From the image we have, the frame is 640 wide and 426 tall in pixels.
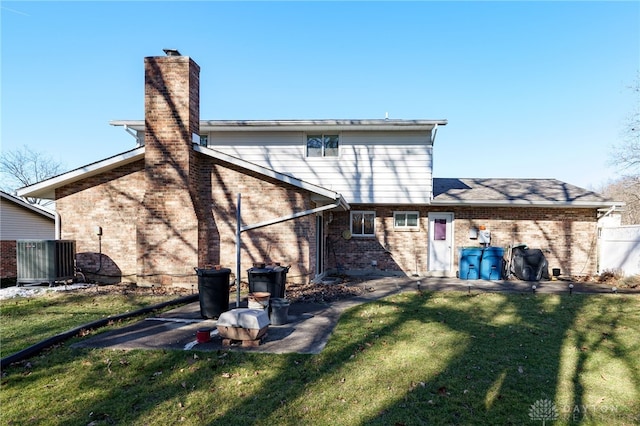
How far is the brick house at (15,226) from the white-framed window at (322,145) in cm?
990

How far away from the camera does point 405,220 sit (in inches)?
528

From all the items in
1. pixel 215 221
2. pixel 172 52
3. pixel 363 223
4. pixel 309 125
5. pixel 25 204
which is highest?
pixel 172 52

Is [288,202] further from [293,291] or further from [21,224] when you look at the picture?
[21,224]

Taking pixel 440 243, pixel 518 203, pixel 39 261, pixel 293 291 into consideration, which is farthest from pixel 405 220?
pixel 39 261

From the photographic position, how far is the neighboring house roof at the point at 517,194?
12.3m

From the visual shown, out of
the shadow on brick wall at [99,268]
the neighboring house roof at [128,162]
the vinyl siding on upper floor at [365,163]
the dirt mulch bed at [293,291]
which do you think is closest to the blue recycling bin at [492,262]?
the vinyl siding on upper floor at [365,163]

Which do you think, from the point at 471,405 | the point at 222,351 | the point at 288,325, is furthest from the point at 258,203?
the point at 471,405

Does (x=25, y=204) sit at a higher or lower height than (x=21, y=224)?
higher

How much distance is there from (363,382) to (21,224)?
642 inches

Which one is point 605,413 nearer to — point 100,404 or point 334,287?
point 100,404

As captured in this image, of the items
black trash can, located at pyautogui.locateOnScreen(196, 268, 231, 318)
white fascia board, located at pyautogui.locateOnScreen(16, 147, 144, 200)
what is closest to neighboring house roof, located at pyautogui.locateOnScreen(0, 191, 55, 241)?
white fascia board, located at pyautogui.locateOnScreen(16, 147, 144, 200)

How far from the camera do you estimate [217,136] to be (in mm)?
13750

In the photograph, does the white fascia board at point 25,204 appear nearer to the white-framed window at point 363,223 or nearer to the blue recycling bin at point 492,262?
the white-framed window at point 363,223

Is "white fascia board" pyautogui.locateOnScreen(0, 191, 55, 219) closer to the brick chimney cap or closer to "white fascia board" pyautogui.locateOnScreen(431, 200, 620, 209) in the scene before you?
the brick chimney cap
